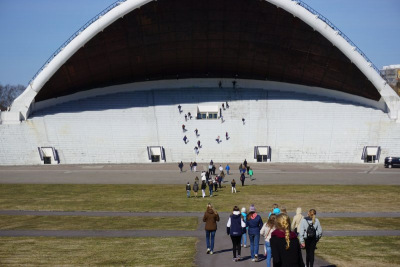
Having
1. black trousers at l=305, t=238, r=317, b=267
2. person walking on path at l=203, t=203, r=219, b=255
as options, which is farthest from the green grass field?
black trousers at l=305, t=238, r=317, b=267

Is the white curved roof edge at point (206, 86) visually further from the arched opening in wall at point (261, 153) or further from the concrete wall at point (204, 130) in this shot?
the arched opening in wall at point (261, 153)

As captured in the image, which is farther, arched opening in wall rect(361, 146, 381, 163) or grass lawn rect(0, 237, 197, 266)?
arched opening in wall rect(361, 146, 381, 163)

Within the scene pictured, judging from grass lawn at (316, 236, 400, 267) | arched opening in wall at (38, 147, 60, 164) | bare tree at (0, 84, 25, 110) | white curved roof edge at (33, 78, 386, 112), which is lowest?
grass lawn at (316, 236, 400, 267)

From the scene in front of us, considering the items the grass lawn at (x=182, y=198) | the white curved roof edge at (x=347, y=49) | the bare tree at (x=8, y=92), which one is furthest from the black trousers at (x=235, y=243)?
the bare tree at (x=8, y=92)

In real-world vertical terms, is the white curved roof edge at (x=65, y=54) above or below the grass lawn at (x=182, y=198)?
above

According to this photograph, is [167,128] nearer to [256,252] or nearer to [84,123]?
[84,123]

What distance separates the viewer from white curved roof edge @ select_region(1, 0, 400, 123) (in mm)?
55031

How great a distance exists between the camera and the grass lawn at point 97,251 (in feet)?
55.8

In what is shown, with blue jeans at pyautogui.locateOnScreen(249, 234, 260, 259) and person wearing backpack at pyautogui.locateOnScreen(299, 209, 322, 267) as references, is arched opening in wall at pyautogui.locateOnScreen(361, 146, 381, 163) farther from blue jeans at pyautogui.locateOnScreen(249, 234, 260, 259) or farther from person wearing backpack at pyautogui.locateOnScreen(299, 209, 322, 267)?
person wearing backpack at pyautogui.locateOnScreen(299, 209, 322, 267)

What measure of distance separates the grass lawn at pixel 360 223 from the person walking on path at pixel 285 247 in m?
14.5

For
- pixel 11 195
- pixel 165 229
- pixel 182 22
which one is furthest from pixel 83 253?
pixel 182 22

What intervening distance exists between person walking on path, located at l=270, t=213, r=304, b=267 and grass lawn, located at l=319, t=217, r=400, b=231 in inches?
572

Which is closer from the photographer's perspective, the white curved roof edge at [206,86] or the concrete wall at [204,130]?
the concrete wall at [204,130]

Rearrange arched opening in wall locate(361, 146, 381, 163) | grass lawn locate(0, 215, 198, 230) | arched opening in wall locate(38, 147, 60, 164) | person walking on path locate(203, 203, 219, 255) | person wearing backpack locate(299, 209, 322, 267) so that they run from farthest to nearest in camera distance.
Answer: arched opening in wall locate(38, 147, 60, 164)
arched opening in wall locate(361, 146, 381, 163)
grass lawn locate(0, 215, 198, 230)
person walking on path locate(203, 203, 219, 255)
person wearing backpack locate(299, 209, 322, 267)
